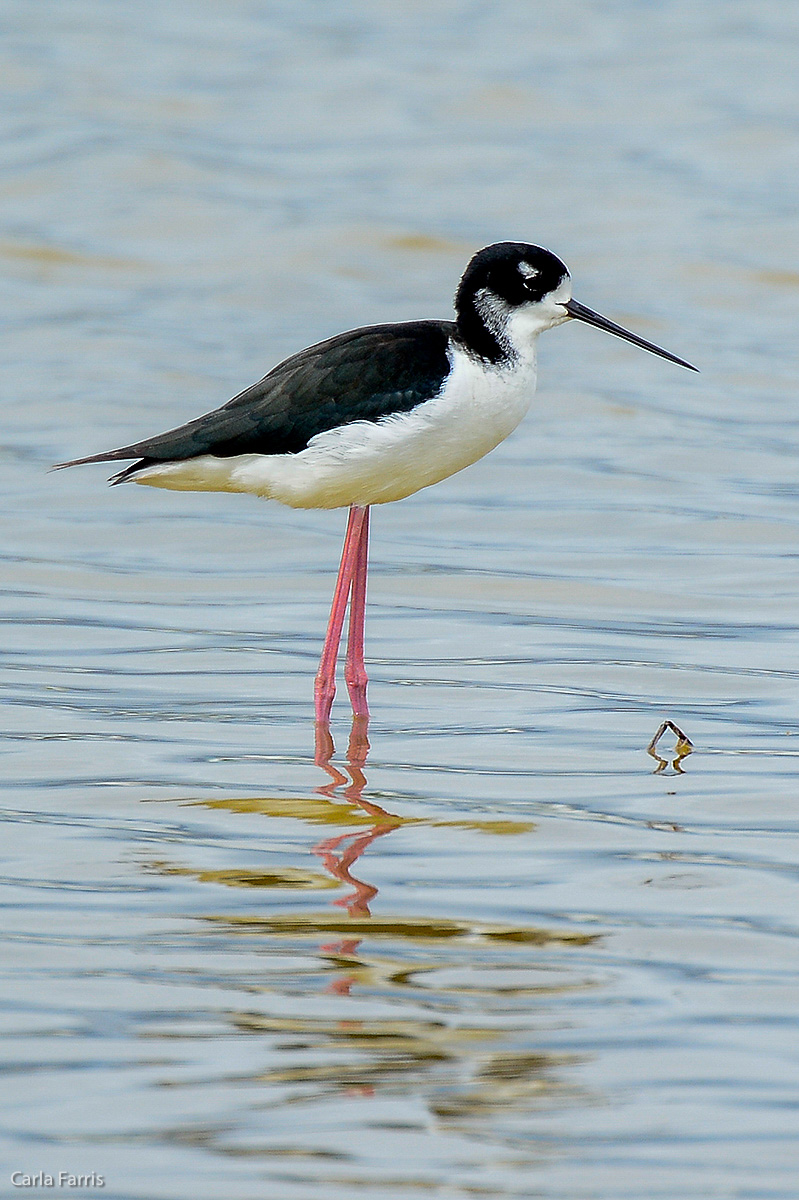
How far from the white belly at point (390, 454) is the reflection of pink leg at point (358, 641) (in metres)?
0.40

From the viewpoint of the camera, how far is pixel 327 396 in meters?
7.05

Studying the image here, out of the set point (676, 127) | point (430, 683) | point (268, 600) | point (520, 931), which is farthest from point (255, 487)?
point (676, 127)

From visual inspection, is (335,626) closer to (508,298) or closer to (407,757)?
(407,757)

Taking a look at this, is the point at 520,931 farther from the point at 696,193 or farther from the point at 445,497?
the point at 696,193

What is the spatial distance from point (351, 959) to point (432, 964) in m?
0.19

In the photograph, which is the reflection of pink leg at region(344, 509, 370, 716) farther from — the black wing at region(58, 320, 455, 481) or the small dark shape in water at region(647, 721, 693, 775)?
the small dark shape in water at region(647, 721, 693, 775)

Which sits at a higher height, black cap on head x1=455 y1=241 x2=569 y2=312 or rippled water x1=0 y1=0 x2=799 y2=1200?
black cap on head x1=455 y1=241 x2=569 y2=312

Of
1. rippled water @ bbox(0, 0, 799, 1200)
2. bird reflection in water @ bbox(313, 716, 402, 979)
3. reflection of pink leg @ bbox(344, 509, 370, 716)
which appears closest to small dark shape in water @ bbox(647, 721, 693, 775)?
rippled water @ bbox(0, 0, 799, 1200)

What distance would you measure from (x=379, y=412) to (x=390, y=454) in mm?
152

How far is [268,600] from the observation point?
Result: 8875 millimetres

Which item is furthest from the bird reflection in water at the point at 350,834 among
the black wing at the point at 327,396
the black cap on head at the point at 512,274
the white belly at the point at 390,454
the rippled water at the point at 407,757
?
the black cap on head at the point at 512,274

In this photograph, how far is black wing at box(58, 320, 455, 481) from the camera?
6.95m

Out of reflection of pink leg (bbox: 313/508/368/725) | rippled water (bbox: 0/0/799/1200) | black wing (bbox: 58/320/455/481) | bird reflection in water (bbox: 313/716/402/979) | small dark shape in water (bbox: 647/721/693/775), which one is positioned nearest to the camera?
rippled water (bbox: 0/0/799/1200)

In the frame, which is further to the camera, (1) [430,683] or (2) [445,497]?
(2) [445,497]
